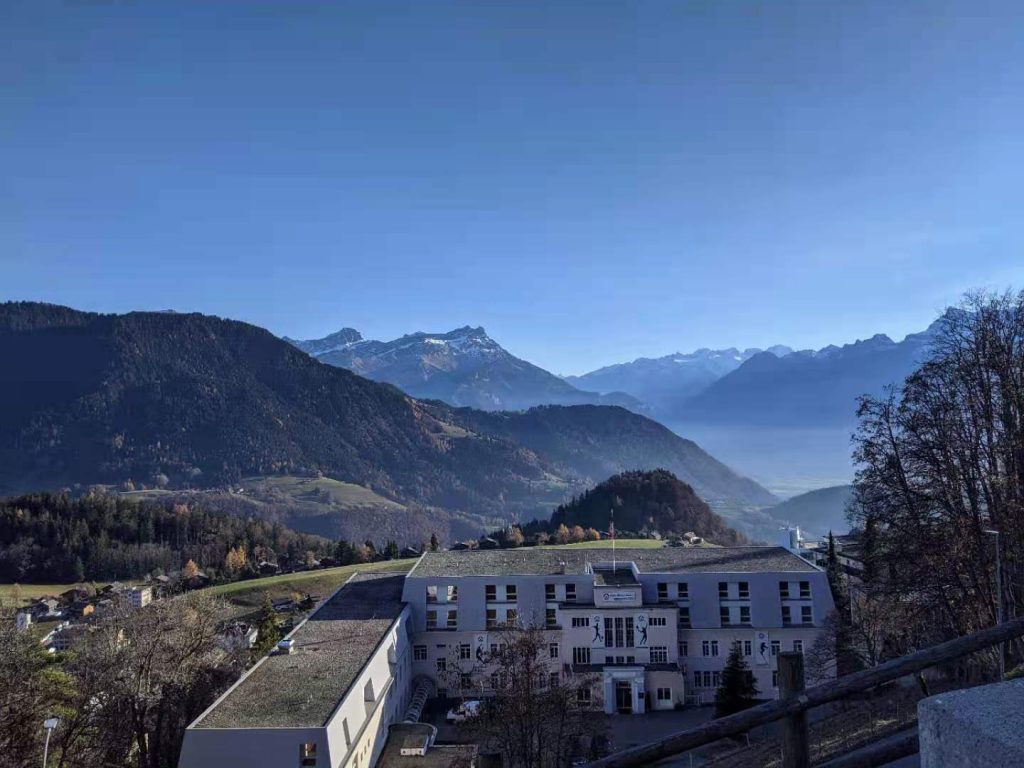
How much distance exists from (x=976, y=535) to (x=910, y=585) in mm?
2618

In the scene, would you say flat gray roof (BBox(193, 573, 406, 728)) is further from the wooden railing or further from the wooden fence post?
the wooden fence post

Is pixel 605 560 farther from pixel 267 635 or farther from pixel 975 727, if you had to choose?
pixel 975 727

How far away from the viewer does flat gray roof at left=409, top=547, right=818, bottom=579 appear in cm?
4434

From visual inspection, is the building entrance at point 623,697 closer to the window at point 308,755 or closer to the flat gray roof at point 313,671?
the flat gray roof at point 313,671

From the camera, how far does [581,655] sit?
135 ft

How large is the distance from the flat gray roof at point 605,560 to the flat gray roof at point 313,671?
4475 mm

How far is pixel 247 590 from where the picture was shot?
84.2 m

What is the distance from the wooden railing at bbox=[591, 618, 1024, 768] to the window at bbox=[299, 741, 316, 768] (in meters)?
22.5

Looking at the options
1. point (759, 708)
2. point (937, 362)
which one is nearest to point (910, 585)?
point (937, 362)

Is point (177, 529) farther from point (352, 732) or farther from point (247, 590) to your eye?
point (352, 732)

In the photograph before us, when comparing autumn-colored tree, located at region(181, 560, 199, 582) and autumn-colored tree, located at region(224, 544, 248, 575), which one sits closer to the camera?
autumn-colored tree, located at region(181, 560, 199, 582)

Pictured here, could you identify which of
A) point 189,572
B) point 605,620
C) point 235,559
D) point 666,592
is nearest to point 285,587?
point 189,572

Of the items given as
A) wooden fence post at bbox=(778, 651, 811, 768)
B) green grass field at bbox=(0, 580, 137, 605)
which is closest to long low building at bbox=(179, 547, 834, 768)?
wooden fence post at bbox=(778, 651, 811, 768)

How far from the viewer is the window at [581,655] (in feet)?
135
